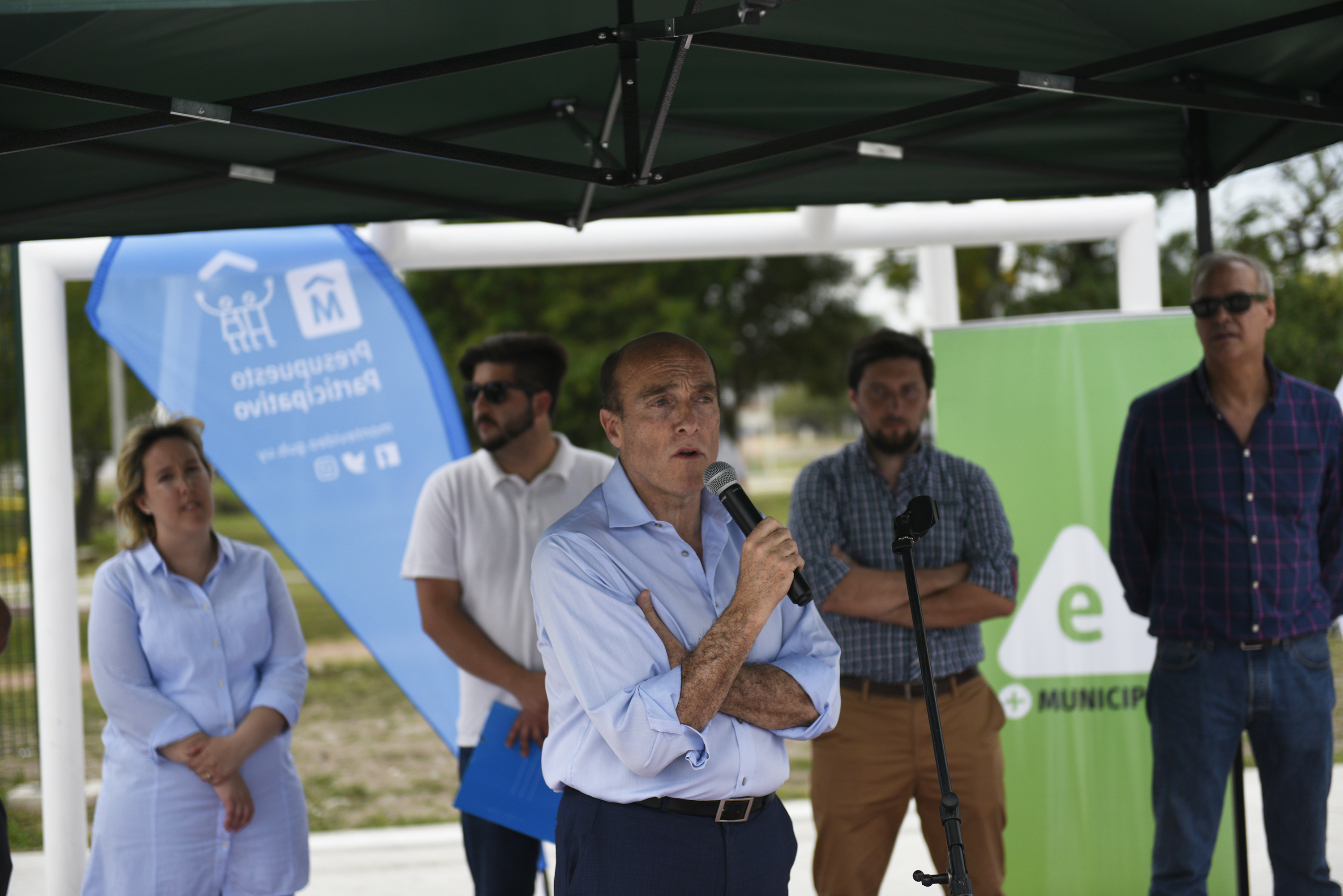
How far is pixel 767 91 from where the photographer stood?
3301 millimetres

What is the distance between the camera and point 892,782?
3.41m

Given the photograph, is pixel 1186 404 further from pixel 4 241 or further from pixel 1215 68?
pixel 4 241

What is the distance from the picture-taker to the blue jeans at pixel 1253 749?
126 inches

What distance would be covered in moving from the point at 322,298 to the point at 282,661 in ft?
6.67

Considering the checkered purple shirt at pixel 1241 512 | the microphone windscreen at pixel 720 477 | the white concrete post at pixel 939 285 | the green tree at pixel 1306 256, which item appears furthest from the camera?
the green tree at pixel 1306 256

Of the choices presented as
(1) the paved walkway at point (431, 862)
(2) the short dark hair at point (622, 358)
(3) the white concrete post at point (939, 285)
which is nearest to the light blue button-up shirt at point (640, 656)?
(2) the short dark hair at point (622, 358)

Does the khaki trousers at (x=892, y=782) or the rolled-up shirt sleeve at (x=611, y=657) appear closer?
the rolled-up shirt sleeve at (x=611, y=657)

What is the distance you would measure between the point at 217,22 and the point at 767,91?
4.91 feet

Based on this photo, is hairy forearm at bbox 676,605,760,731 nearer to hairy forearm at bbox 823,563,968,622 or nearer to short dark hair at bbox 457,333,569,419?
hairy forearm at bbox 823,563,968,622

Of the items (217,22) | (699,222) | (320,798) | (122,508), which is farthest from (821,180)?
(320,798)

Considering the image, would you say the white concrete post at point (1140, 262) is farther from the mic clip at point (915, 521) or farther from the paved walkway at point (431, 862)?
the mic clip at point (915, 521)

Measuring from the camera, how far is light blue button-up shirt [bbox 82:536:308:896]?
3.12m

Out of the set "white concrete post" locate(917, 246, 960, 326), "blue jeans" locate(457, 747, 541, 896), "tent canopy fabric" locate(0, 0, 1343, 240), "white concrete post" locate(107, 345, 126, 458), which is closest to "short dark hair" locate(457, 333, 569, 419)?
"tent canopy fabric" locate(0, 0, 1343, 240)

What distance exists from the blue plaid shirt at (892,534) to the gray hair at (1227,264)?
844mm
